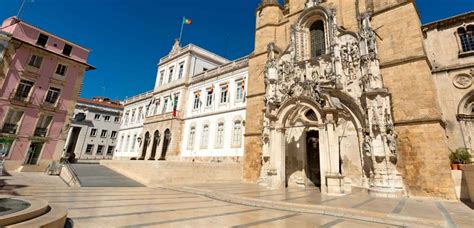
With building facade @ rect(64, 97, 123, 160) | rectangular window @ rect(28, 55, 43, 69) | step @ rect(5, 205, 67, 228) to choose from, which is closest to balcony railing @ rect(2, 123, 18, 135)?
rectangular window @ rect(28, 55, 43, 69)

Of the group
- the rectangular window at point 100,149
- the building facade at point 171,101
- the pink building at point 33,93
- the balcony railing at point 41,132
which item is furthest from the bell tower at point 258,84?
the rectangular window at point 100,149

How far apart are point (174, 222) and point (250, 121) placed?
12.2 meters

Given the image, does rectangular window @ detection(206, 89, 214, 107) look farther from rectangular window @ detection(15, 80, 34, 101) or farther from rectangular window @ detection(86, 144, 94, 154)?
rectangular window @ detection(86, 144, 94, 154)

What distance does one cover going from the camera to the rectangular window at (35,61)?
20.0 meters

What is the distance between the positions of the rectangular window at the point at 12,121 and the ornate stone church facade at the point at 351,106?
20.1 meters

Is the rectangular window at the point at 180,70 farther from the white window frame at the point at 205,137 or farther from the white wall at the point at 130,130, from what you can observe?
the white window frame at the point at 205,137

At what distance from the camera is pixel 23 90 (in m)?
19.5

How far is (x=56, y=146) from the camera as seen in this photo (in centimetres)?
2081

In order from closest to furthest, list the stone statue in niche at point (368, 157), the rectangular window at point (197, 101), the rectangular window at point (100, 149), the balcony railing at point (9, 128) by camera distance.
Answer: the stone statue in niche at point (368, 157), the balcony railing at point (9, 128), the rectangular window at point (197, 101), the rectangular window at point (100, 149)

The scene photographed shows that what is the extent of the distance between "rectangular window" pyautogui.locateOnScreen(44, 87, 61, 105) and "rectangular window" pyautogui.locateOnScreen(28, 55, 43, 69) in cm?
236

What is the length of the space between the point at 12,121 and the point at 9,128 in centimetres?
70

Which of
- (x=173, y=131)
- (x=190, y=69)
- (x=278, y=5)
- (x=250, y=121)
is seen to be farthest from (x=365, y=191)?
(x=190, y=69)

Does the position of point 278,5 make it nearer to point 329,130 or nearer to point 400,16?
point 400,16

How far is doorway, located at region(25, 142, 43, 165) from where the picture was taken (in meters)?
19.3
